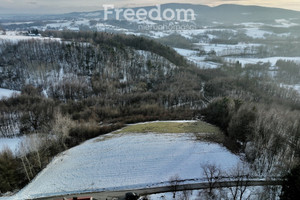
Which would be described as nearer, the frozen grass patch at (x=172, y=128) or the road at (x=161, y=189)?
the road at (x=161, y=189)

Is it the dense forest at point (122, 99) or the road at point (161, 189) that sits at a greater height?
the dense forest at point (122, 99)

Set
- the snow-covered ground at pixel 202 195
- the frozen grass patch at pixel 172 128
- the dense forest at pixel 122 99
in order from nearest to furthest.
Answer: the snow-covered ground at pixel 202 195
the dense forest at pixel 122 99
the frozen grass patch at pixel 172 128

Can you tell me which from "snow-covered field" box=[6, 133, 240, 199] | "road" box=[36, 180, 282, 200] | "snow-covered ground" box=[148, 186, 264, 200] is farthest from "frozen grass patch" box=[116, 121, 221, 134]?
"snow-covered ground" box=[148, 186, 264, 200]

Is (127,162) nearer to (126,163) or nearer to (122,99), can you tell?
(126,163)

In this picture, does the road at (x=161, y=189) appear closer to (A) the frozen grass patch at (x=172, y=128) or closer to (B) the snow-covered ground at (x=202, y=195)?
(B) the snow-covered ground at (x=202, y=195)

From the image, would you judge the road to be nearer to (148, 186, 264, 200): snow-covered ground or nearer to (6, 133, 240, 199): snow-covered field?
(148, 186, 264, 200): snow-covered ground

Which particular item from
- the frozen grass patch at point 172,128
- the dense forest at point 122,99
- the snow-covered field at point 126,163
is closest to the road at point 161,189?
the snow-covered field at point 126,163

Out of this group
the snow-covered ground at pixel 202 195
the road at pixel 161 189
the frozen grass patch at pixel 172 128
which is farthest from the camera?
the frozen grass patch at pixel 172 128
